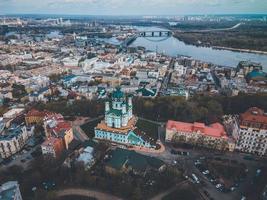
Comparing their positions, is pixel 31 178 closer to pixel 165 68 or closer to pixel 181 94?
pixel 181 94

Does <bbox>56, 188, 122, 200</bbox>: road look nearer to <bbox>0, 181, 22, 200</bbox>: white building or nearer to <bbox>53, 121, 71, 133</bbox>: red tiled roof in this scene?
<bbox>0, 181, 22, 200</bbox>: white building

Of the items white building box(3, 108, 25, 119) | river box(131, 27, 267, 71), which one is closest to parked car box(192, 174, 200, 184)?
white building box(3, 108, 25, 119)

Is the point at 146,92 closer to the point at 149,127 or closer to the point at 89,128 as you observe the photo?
the point at 149,127

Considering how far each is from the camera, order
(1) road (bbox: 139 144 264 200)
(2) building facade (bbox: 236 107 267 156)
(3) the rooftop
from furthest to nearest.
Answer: (3) the rooftop
(2) building facade (bbox: 236 107 267 156)
(1) road (bbox: 139 144 264 200)

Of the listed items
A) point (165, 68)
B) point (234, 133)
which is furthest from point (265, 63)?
point (234, 133)

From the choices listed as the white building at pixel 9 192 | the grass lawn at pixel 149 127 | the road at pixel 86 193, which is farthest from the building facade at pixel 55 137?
the grass lawn at pixel 149 127

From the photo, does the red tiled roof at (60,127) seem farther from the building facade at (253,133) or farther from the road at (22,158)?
the building facade at (253,133)
